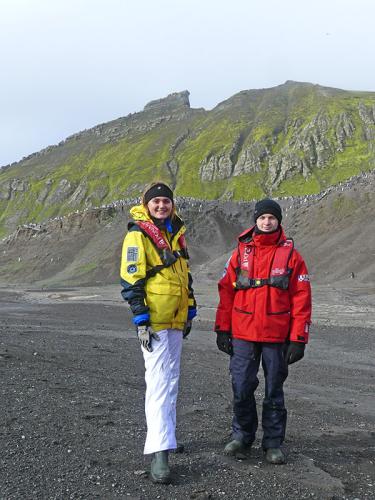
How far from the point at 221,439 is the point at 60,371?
4315mm

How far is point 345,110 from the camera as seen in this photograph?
12681cm

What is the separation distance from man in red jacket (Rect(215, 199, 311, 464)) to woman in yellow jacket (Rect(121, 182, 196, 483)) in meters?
0.72

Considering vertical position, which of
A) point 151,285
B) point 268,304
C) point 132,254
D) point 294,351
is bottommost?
point 294,351

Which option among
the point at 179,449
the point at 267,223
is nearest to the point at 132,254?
the point at 267,223

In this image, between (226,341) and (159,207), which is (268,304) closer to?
(226,341)

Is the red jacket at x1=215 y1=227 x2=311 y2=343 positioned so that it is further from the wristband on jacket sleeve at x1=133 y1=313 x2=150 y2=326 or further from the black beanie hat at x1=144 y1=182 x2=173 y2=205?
the wristband on jacket sleeve at x1=133 y1=313 x2=150 y2=326

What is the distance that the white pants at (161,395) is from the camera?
499 cm

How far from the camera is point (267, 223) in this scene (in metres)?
5.79

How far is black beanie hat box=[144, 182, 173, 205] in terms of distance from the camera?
5.41m

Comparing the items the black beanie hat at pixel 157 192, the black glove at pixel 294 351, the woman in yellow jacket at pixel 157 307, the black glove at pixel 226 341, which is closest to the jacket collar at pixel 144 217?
the woman in yellow jacket at pixel 157 307

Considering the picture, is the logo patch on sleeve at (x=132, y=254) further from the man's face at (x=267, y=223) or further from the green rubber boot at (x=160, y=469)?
the green rubber boot at (x=160, y=469)

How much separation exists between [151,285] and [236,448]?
1.94 metres

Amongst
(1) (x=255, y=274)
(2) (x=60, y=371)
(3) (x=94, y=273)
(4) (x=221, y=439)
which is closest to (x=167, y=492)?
(4) (x=221, y=439)

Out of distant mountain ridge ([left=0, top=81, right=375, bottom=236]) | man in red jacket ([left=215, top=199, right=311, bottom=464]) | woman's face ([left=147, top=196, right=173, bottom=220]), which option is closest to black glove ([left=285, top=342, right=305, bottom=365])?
man in red jacket ([left=215, top=199, right=311, bottom=464])
